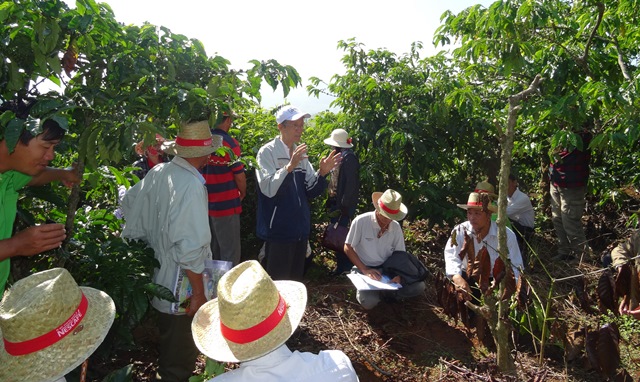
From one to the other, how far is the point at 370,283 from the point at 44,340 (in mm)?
2822

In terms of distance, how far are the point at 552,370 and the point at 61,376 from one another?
3.15 metres

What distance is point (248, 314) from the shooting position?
1.70 metres

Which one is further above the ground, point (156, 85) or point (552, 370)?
point (156, 85)

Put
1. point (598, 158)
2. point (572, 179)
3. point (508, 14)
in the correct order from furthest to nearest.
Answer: point (598, 158), point (572, 179), point (508, 14)

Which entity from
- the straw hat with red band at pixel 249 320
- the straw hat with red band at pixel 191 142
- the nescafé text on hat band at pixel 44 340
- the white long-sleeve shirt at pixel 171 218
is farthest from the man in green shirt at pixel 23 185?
the straw hat with red band at pixel 249 320

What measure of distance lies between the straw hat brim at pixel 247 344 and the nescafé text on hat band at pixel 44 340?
0.43m

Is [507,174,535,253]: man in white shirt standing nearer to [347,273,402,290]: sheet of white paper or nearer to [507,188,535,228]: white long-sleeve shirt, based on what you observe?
[507,188,535,228]: white long-sleeve shirt

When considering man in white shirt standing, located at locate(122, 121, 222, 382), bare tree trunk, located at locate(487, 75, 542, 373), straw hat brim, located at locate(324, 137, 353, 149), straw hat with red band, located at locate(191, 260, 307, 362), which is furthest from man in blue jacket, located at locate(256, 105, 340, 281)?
straw hat with red band, located at locate(191, 260, 307, 362)

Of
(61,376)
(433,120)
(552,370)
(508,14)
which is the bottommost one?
(552,370)

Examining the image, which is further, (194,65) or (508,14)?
(508,14)

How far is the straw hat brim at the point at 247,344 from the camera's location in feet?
5.57

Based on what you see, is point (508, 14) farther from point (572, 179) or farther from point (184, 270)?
point (184, 270)

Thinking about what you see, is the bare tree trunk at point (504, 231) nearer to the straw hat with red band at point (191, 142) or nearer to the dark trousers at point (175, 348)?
the straw hat with red band at point (191, 142)

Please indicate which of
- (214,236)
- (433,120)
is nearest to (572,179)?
(433,120)
